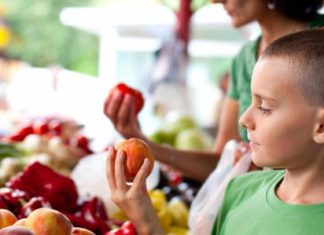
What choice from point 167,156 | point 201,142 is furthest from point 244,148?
point 201,142

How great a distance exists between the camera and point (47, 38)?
46.3 feet

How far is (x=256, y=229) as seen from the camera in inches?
59.9

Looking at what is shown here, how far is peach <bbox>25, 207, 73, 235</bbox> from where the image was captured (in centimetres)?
137

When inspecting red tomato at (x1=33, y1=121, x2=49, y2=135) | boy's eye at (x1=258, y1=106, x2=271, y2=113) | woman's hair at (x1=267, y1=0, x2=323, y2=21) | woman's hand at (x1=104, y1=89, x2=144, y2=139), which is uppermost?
woman's hair at (x1=267, y1=0, x2=323, y2=21)

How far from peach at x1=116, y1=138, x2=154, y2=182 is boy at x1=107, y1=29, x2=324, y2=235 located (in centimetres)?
3

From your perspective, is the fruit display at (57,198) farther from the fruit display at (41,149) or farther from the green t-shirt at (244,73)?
the green t-shirt at (244,73)

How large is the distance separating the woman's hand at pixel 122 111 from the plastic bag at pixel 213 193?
0.28m

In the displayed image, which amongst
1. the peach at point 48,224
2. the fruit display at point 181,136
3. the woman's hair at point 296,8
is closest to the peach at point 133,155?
the peach at point 48,224

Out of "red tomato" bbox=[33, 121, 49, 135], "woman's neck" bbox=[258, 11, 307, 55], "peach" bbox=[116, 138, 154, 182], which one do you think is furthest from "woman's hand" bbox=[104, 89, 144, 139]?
"red tomato" bbox=[33, 121, 49, 135]

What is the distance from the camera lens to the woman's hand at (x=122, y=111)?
2.23m

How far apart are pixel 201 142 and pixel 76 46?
10056 mm

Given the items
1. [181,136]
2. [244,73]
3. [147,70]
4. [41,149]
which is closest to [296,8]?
[244,73]

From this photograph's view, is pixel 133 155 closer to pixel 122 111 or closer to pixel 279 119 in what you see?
pixel 279 119

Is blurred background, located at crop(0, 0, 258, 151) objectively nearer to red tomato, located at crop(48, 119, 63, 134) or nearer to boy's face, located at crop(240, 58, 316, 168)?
red tomato, located at crop(48, 119, 63, 134)
